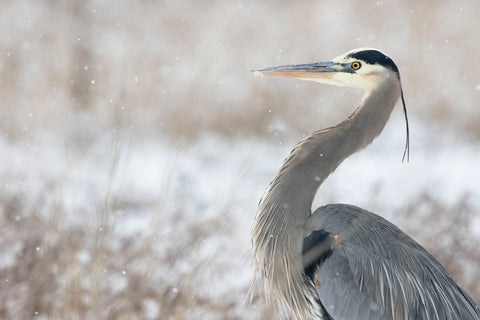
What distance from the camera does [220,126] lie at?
6465 mm

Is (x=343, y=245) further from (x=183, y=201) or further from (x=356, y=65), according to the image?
(x=183, y=201)

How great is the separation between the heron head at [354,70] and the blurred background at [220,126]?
63cm

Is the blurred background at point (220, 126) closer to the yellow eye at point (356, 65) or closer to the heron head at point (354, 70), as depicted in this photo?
the heron head at point (354, 70)

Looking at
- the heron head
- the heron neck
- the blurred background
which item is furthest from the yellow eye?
the blurred background

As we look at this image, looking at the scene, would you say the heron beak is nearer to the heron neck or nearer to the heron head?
the heron head

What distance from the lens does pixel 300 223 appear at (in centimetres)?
218

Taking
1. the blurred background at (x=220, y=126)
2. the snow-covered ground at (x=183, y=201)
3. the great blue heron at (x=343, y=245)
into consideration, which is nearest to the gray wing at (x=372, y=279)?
the great blue heron at (x=343, y=245)

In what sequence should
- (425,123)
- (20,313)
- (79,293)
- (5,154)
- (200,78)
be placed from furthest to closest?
(425,123), (5,154), (20,313), (200,78), (79,293)

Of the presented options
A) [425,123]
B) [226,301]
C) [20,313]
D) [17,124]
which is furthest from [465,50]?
[20,313]

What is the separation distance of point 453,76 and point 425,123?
0.87 metres

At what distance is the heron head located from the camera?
2.24 m

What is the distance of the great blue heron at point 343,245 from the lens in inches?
81.2

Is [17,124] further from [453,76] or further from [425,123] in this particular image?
[453,76]

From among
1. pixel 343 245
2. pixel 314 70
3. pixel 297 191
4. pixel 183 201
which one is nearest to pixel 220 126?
pixel 183 201
